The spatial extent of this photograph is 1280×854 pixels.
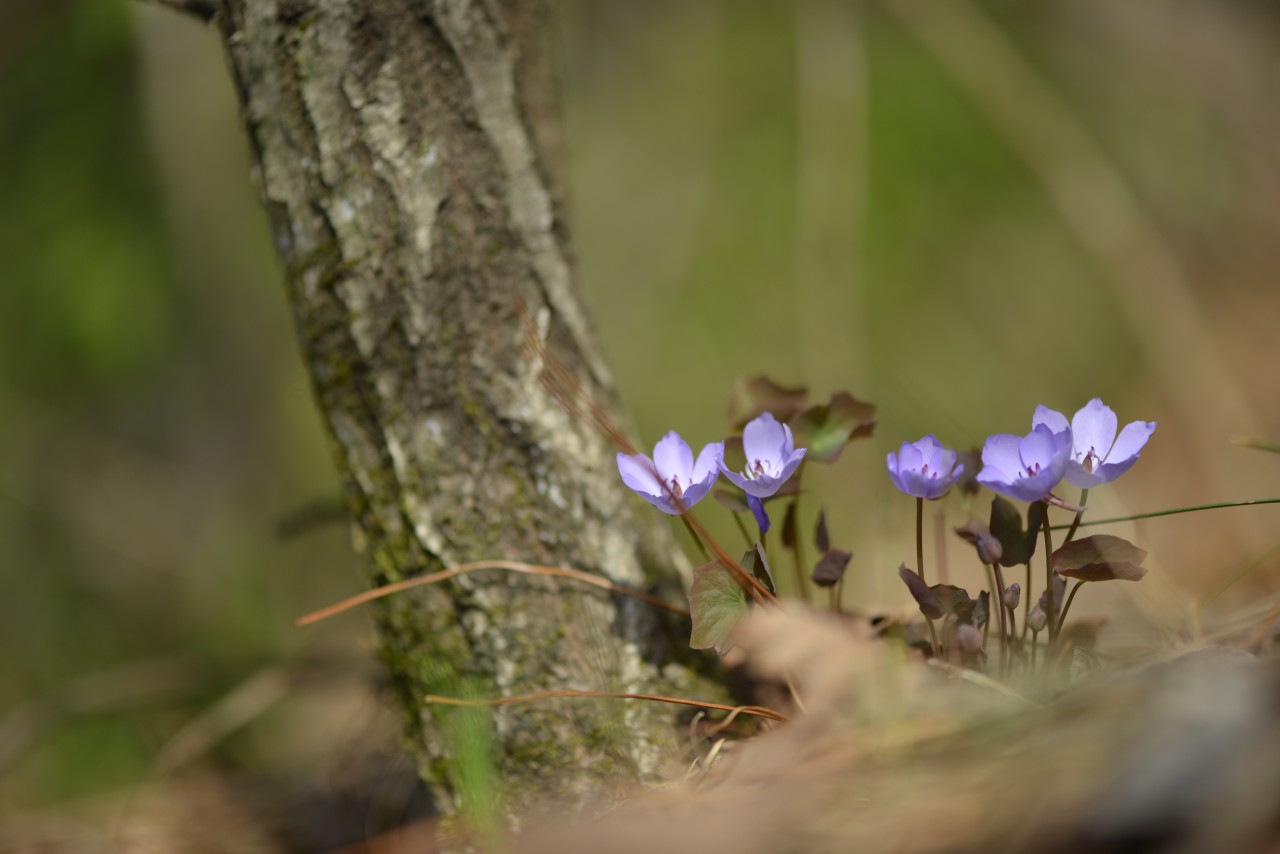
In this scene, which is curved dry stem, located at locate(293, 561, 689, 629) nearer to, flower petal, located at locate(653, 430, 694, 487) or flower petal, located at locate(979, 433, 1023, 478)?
flower petal, located at locate(653, 430, 694, 487)

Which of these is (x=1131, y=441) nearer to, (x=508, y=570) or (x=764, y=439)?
(x=764, y=439)

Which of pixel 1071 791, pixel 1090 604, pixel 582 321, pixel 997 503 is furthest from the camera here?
pixel 1090 604

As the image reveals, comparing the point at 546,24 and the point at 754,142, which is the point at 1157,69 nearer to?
the point at 754,142

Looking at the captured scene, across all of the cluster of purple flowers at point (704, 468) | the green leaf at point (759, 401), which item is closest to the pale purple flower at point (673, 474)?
the cluster of purple flowers at point (704, 468)

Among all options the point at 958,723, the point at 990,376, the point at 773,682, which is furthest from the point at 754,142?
the point at 958,723

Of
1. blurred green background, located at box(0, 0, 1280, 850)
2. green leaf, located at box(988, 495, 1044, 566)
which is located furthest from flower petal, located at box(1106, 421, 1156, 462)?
blurred green background, located at box(0, 0, 1280, 850)

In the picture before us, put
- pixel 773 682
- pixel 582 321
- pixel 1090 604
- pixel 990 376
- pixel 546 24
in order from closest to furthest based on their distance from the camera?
1. pixel 773 682
2. pixel 582 321
3. pixel 546 24
4. pixel 1090 604
5. pixel 990 376

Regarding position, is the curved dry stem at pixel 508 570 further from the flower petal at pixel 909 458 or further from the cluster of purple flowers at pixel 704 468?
the flower petal at pixel 909 458
